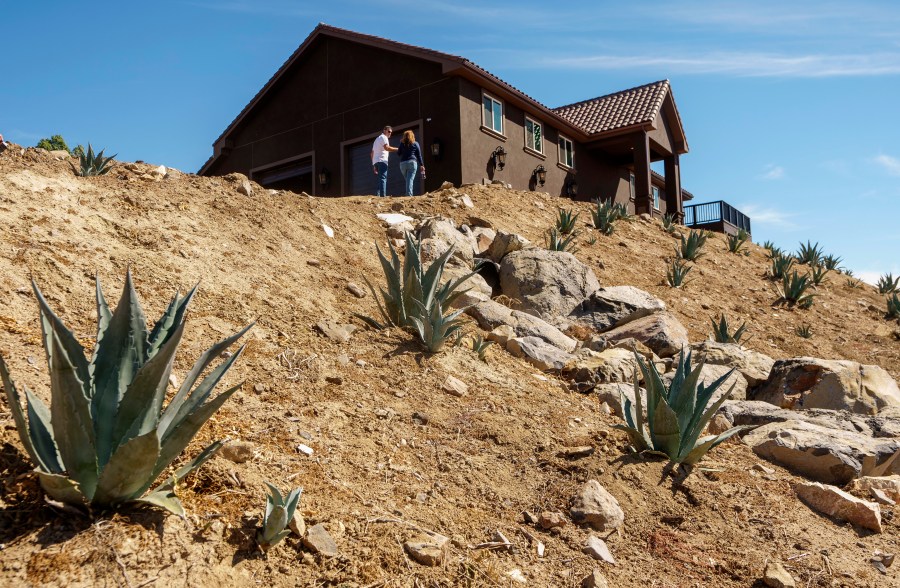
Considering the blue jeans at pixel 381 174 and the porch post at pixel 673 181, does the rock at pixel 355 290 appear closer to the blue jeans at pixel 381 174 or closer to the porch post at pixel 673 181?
the blue jeans at pixel 381 174

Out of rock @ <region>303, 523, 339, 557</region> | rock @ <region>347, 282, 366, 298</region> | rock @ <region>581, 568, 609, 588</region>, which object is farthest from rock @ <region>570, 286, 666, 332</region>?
rock @ <region>303, 523, 339, 557</region>

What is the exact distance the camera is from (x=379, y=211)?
31.7 ft

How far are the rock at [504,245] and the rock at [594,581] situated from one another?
6.33 m

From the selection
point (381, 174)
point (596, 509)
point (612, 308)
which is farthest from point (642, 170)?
point (596, 509)

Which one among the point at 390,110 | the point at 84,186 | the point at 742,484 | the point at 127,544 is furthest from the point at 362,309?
the point at 390,110

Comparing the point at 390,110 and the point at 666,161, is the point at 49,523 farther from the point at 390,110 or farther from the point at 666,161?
the point at 666,161

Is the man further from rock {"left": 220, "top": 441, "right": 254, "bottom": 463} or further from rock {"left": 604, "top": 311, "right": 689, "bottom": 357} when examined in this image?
rock {"left": 220, "top": 441, "right": 254, "bottom": 463}

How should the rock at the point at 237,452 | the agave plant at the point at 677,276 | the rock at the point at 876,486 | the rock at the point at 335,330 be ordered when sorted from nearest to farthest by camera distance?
the rock at the point at 237,452 → the rock at the point at 876,486 → the rock at the point at 335,330 → the agave plant at the point at 677,276

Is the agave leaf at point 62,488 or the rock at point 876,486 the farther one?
the rock at point 876,486

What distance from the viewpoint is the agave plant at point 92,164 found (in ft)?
21.8

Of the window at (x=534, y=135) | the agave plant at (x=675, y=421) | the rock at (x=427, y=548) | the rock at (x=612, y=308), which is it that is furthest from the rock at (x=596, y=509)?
the window at (x=534, y=135)

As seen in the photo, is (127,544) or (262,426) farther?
(262,426)

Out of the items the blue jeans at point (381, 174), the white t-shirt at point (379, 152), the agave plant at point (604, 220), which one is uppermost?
the white t-shirt at point (379, 152)

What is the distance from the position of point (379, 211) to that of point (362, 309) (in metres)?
3.91
